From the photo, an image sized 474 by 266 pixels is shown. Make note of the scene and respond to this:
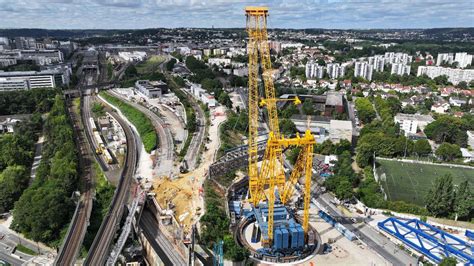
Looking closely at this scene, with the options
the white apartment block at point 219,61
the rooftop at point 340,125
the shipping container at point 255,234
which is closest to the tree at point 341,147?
the rooftop at point 340,125

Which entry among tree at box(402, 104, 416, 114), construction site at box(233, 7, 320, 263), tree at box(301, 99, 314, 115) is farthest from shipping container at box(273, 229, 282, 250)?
tree at box(402, 104, 416, 114)

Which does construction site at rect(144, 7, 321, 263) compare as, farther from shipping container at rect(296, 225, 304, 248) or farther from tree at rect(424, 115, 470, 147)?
tree at rect(424, 115, 470, 147)

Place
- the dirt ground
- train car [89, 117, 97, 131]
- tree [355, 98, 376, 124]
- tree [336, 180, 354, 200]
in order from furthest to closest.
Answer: tree [355, 98, 376, 124] < train car [89, 117, 97, 131] < tree [336, 180, 354, 200] < the dirt ground

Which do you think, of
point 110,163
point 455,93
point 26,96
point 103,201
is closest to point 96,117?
point 26,96

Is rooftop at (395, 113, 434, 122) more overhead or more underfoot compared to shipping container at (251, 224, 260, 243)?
more overhead

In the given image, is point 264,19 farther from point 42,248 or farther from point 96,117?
point 96,117

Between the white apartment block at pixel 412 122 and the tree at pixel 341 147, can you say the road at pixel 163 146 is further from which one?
the white apartment block at pixel 412 122

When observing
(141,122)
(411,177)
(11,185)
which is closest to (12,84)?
(141,122)
